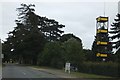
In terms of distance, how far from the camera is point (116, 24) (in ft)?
270

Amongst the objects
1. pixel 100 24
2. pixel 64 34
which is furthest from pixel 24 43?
pixel 100 24

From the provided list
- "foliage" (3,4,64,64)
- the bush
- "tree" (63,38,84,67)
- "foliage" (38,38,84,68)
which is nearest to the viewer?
the bush

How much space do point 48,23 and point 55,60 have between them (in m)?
59.8

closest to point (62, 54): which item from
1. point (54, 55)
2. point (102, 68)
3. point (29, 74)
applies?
point (54, 55)

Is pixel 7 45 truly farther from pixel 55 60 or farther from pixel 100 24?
pixel 100 24

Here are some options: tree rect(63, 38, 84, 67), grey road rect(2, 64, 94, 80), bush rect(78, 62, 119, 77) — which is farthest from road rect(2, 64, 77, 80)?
tree rect(63, 38, 84, 67)

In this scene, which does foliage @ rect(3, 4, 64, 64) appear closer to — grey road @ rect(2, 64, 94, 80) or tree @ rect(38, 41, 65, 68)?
tree @ rect(38, 41, 65, 68)

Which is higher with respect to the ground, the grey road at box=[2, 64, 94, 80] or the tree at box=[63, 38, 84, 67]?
the tree at box=[63, 38, 84, 67]

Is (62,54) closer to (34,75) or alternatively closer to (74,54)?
(74,54)

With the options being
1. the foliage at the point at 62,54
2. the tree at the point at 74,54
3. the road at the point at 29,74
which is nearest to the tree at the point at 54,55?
the foliage at the point at 62,54

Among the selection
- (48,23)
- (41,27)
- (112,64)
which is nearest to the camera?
(112,64)

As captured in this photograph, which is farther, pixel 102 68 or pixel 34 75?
pixel 102 68

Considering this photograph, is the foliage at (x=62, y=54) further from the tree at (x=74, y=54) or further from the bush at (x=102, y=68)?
the bush at (x=102, y=68)

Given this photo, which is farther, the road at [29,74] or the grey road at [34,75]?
the road at [29,74]
